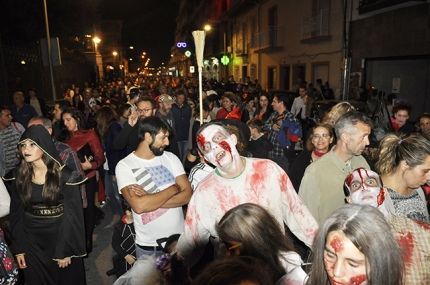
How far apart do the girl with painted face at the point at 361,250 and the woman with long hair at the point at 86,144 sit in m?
4.11

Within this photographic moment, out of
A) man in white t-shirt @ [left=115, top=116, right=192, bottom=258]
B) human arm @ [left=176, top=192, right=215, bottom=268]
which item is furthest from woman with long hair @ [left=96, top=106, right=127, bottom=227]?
human arm @ [left=176, top=192, right=215, bottom=268]

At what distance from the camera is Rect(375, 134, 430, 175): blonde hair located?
2.77m

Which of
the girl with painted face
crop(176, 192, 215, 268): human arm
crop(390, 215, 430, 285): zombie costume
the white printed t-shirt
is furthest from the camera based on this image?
the white printed t-shirt

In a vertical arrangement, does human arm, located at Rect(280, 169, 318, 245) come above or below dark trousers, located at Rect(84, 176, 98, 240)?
above

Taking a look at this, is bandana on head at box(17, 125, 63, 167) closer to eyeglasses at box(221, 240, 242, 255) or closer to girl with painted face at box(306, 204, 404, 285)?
eyeglasses at box(221, 240, 242, 255)

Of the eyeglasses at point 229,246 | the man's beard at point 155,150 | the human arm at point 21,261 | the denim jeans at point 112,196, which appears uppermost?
the man's beard at point 155,150

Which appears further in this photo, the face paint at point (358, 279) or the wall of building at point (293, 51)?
the wall of building at point (293, 51)

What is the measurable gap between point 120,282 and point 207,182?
1010 mm

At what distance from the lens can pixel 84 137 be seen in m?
5.12

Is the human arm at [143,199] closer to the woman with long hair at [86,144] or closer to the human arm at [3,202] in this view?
the human arm at [3,202]

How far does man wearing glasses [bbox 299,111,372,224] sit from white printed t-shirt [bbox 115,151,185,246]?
4.17ft

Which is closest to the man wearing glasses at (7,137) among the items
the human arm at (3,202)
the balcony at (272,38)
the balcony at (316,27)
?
the human arm at (3,202)

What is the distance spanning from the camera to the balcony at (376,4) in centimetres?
1134

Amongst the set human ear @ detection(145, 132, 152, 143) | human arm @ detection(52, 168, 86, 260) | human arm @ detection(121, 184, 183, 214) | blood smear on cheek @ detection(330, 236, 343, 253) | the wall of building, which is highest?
the wall of building
